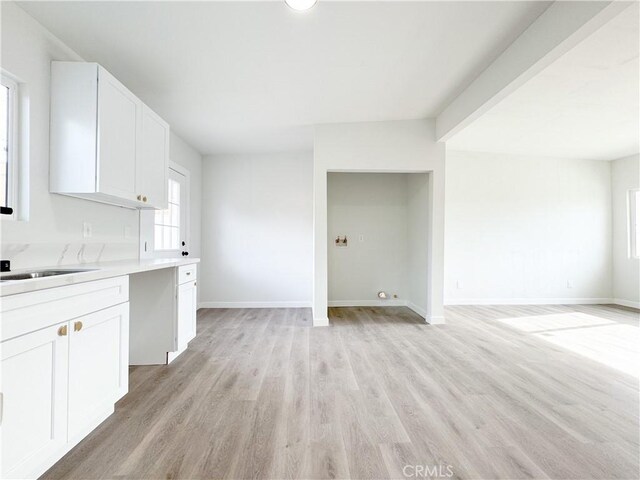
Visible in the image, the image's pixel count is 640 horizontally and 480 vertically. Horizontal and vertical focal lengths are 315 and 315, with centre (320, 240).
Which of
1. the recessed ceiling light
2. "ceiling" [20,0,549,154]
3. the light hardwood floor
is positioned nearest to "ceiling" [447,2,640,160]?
"ceiling" [20,0,549,154]

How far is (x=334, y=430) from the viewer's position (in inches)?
70.8

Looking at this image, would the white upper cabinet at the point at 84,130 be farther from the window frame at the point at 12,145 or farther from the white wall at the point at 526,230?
the white wall at the point at 526,230

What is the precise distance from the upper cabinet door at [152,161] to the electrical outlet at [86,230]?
0.45 m

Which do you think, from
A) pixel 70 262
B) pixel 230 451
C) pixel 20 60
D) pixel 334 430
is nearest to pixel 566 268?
pixel 334 430

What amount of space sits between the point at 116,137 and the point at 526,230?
6216 millimetres

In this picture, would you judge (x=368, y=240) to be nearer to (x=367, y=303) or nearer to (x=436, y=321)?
(x=367, y=303)

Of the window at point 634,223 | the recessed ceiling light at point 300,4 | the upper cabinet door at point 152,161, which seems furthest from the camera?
the window at point 634,223

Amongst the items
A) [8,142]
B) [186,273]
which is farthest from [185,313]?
[8,142]

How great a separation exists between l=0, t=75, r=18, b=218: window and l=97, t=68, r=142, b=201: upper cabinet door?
424mm

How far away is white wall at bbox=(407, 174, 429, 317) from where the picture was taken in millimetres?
4508

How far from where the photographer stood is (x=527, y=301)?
5629mm

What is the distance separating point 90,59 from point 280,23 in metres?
1.57

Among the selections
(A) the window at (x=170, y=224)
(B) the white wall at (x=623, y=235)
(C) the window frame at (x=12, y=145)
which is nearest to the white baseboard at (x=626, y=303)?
(B) the white wall at (x=623, y=235)

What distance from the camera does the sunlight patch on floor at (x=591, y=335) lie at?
296cm
